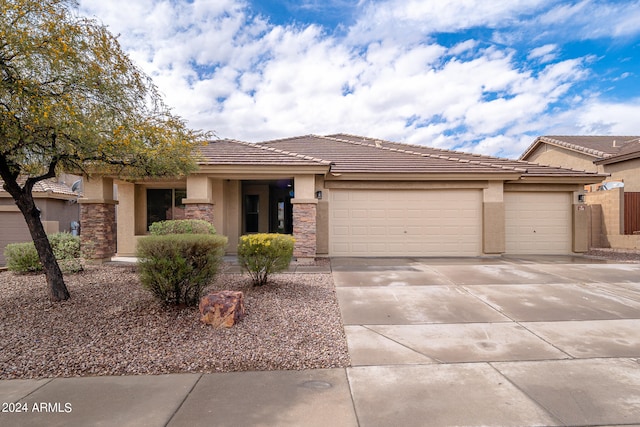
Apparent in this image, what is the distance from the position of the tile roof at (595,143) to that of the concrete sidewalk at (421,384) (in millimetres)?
17264

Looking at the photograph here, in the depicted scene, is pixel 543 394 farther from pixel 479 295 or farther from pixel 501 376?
pixel 479 295

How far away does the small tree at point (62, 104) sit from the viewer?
5195 millimetres

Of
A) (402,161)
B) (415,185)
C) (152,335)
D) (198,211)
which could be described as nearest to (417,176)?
(415,185)

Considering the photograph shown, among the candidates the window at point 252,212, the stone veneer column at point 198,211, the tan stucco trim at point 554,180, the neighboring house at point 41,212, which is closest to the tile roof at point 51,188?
the neighboring house at point 41,212

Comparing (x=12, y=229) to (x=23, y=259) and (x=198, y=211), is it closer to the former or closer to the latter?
(x=23, y=259)

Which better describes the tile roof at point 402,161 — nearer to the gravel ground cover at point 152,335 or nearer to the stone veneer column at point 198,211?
the stone veneer column at point 198,211

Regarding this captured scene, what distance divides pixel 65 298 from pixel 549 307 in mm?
8801

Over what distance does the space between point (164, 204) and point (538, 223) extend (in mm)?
14199

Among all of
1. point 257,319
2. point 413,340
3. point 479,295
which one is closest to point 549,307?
point 479,295

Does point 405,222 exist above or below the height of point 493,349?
above

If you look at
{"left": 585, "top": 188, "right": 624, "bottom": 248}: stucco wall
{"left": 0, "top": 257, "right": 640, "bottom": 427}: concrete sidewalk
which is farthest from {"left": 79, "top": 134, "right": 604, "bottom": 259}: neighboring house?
{"left": 0, "top": 257, "right": 640, "bottom": 427}: concrete sidewalk

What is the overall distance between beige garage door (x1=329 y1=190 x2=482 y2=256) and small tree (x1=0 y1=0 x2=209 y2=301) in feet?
22.5

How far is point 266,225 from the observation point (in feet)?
48.2

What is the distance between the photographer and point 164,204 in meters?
13.4
